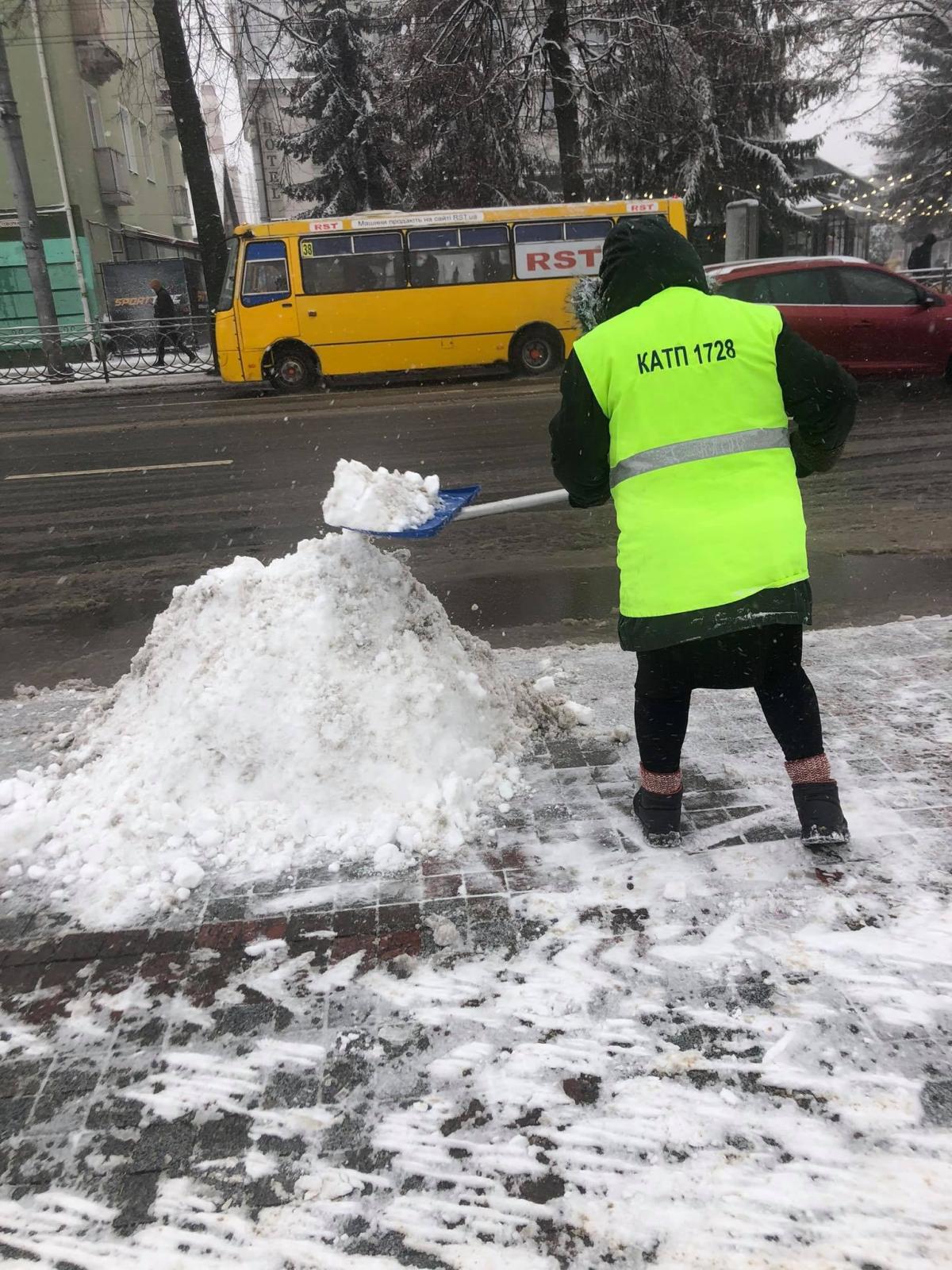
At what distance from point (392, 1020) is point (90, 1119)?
2.18 feet

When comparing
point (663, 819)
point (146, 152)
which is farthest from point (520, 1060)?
point (146, 152)

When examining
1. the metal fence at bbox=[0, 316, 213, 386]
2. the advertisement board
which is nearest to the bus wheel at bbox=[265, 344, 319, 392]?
the metal fence at bbox=[0, 316, 213, 386]

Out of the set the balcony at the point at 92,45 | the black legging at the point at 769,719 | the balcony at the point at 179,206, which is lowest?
the black legging at the point at 769,719

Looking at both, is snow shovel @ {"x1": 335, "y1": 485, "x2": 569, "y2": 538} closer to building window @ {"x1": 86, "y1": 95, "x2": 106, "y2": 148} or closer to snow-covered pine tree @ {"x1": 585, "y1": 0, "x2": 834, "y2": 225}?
snow-covered pine tree @ {"x1": 585, "y1": 0, "x2": 834, "y2": 225}

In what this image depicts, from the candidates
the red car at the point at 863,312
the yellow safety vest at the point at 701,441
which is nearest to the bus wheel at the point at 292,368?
the red car at the point at 863,312

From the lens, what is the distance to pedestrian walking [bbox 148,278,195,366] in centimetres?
2167

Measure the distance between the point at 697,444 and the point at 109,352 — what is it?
22.1 m

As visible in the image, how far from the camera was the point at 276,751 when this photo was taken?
3.12 meters

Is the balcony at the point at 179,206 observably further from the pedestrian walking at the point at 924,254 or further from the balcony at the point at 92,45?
the pedestrian walking at the point at 924,254

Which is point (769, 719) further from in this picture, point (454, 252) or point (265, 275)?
point (265, 275)

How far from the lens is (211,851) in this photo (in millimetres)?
2945

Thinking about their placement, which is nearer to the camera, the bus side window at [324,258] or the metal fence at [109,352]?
the bus side window at [324,258]

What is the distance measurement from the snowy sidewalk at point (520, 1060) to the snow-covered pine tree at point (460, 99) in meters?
18.6

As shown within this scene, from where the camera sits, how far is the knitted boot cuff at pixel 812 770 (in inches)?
108
